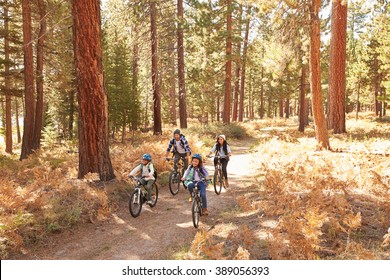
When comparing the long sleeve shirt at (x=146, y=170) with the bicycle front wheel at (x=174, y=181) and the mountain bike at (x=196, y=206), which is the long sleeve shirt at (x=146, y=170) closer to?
the mountain bike at (x=196, y=206)

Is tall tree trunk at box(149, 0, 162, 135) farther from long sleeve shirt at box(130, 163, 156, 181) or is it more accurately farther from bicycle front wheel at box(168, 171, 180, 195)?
long sleeve shirt at box(130, 163, 156, 181)

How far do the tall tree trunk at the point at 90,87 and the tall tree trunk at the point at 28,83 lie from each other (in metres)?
10.0

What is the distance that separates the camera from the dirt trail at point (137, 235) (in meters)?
6.55

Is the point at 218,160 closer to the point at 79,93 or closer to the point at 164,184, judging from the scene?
the point at 164,184

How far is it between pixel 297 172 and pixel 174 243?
17.3 feet

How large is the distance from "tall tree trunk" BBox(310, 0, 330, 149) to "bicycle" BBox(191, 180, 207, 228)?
300 inches

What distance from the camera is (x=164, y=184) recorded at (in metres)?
12.4

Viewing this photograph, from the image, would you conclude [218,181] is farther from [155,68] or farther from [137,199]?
[155,68]

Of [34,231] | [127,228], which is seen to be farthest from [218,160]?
[34,231]

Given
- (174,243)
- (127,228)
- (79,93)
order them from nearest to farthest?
(174,243) < (127,228) < (79,93)

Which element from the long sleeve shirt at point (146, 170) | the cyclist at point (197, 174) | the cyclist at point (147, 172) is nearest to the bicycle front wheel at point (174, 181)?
the cyclist at point (147, 172)

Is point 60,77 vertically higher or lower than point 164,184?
higher
